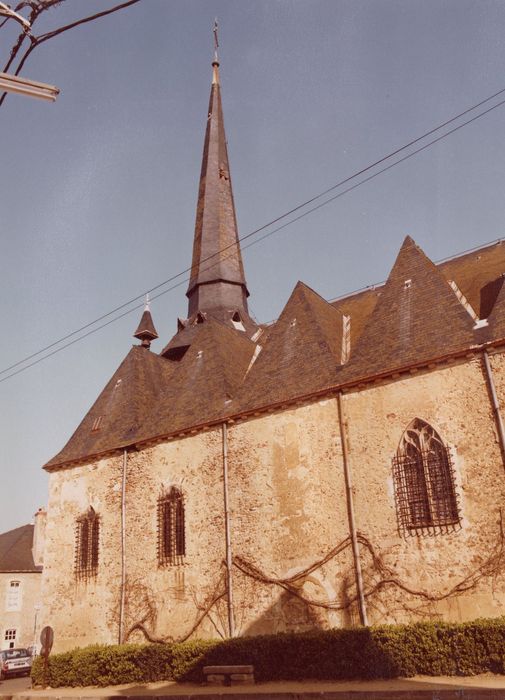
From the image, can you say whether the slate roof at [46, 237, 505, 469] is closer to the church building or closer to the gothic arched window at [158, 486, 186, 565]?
the church building

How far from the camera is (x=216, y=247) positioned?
29047 mm

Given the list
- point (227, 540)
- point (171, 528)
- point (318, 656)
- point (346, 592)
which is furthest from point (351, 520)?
point (171, 528)

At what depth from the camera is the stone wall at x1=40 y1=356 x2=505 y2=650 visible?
12.9 meters

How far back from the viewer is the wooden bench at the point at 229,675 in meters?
13.1

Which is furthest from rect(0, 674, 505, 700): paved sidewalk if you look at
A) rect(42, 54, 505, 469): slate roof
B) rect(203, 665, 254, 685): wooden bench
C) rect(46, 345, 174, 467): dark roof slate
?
rect(46, 345, 174, 467): dark roof slate

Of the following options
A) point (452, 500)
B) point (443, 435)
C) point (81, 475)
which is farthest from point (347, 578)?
point (81, 475)

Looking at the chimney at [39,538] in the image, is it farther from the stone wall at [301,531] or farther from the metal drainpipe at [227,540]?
the metal drainpipe at [227,540]

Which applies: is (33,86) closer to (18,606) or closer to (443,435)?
(443,435)

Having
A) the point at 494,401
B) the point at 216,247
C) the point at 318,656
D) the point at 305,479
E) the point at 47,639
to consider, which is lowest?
the point at 318,656

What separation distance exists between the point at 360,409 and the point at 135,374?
35.9 ft

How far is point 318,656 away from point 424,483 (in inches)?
176

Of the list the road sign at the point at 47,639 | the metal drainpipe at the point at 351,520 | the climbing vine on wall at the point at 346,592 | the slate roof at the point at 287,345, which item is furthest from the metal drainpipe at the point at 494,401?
the road sign at the point at 47,639

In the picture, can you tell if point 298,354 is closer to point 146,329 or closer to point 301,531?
point 301,531

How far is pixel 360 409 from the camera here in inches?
601
